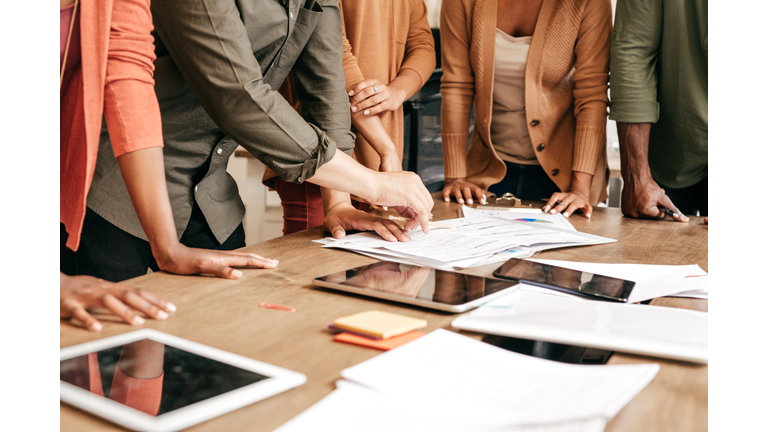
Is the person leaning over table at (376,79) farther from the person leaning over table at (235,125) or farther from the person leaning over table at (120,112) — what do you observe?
the person leaning over table at (120,112)

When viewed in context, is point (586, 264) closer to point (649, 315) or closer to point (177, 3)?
point (649, 315)

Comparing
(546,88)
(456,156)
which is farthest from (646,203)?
(456,156)

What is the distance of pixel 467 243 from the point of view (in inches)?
39.8

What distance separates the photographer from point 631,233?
1.26 meters

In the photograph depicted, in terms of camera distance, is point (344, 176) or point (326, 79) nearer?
point (344, 176)

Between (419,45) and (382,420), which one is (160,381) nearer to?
(382,420)

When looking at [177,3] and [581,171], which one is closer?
[177,3]

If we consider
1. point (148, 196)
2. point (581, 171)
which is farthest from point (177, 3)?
point (581, 171)

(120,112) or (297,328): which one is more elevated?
(120,112)

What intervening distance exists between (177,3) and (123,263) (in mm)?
535

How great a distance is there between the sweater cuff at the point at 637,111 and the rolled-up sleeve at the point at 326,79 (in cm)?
83

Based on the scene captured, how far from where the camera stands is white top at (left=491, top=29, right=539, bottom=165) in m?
1.79

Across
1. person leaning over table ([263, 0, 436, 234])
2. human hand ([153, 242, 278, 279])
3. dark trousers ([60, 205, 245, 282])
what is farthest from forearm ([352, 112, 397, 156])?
human hand ([153, 242, 278, 279])

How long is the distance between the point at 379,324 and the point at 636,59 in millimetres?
1379
